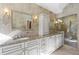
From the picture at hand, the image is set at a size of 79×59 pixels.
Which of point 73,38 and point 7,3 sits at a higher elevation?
point 7,3

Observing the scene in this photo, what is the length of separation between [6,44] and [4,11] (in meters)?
0.49

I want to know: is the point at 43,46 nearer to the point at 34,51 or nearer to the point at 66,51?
the point at 34,51

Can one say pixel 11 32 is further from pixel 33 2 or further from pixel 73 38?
pixel 73 38

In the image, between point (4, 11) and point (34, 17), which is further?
point (34, 17)

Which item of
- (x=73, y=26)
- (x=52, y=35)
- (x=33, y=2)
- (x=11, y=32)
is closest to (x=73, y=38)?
(x=73, y=26)

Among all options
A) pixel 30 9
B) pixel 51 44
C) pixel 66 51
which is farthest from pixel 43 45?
pixel 30 9

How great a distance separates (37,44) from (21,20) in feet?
1.52

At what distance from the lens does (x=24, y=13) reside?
1.96 metres

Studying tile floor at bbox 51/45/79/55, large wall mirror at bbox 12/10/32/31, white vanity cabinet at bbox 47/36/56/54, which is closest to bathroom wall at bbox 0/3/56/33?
large wall mirror at bbox 12/10/32/31

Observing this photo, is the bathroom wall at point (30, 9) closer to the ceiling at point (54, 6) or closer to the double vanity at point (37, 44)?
the ceiling at point (54, 6)

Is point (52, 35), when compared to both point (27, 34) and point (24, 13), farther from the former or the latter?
point (24, 13)

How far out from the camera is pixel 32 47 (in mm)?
1998

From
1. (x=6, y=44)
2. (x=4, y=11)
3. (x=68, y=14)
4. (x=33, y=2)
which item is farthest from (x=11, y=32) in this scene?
(x=68, y=14)

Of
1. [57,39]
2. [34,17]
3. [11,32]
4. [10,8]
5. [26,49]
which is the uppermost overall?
[10,8]
